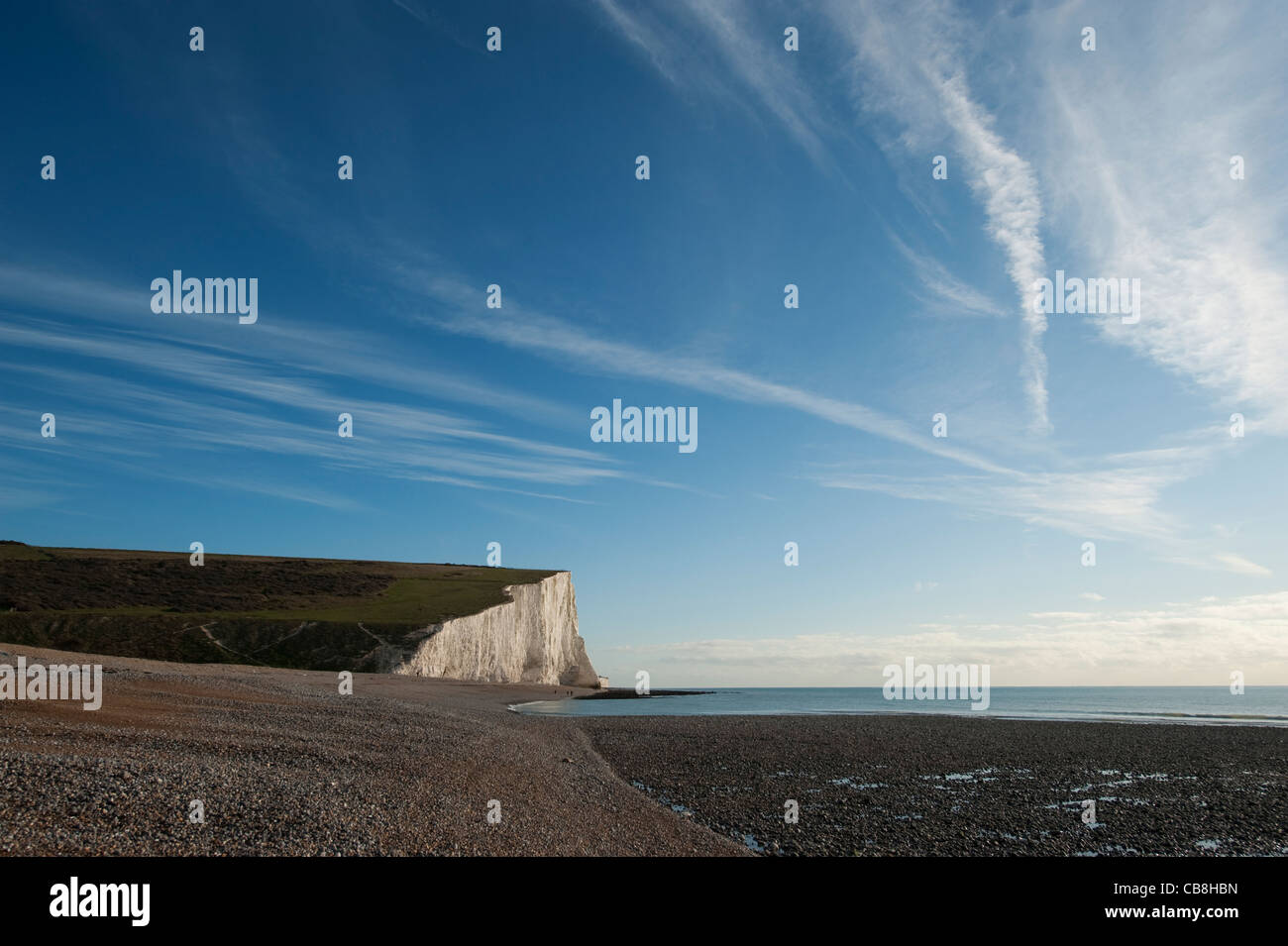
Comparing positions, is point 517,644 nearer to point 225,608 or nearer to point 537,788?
point 225,608

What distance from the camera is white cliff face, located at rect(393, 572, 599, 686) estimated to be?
210ft

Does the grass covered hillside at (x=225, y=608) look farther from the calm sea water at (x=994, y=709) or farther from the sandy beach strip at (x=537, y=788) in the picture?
the sandy beach strip at (x=537, y=788)

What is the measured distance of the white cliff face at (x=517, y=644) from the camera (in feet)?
210

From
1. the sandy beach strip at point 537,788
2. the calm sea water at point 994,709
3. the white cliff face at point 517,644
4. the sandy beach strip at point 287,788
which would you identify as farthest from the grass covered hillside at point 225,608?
the sandy beach strip at point 287,788

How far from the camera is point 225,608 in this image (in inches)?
2633

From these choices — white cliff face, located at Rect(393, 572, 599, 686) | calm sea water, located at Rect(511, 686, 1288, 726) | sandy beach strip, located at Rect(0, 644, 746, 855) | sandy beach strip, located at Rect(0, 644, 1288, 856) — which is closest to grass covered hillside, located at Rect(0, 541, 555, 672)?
white cliff face, located at Rect(393, 572, 599, 686)

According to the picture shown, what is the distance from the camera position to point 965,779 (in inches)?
835

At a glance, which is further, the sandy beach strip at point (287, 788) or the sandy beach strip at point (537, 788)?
the sandy beach strip at point (537, 788)

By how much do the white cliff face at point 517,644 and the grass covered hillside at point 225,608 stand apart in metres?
1.84

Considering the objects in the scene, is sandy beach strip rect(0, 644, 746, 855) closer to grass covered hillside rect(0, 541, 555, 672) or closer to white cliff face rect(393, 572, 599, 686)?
grass covered hillside rect(0, 541, 555, 672)

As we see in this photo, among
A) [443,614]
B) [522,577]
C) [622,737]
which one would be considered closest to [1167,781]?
[622,737]

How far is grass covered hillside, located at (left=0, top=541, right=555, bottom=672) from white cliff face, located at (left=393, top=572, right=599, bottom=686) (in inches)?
72.4

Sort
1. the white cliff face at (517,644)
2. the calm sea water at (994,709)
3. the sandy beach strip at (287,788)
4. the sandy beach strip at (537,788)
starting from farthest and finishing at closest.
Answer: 1. the white cliff face at (517,644)
2. the calm sea water at (994,709)
3. the sandy beach strip at (537,788)
4. the sandy beach strip at (287,788)
